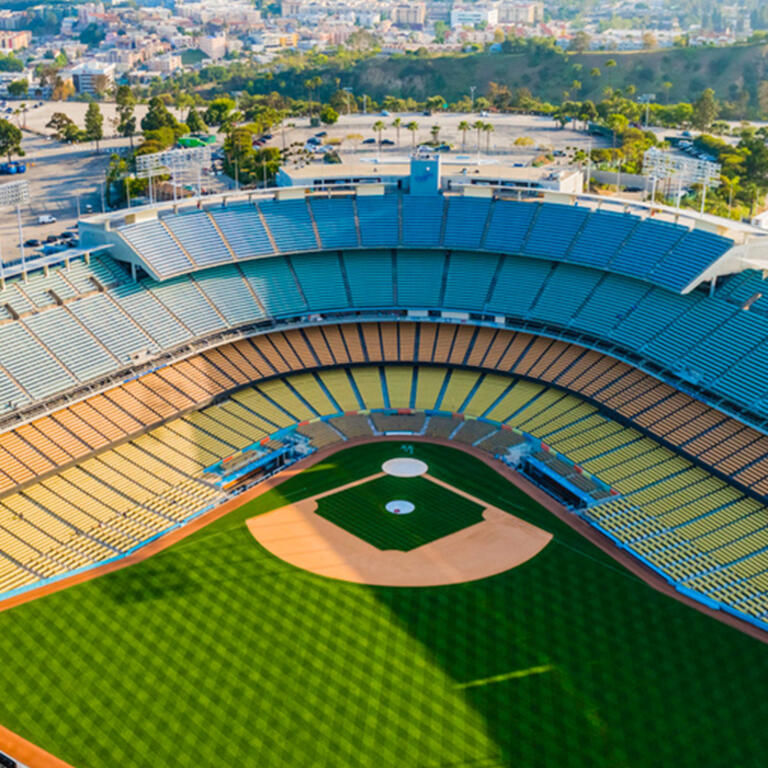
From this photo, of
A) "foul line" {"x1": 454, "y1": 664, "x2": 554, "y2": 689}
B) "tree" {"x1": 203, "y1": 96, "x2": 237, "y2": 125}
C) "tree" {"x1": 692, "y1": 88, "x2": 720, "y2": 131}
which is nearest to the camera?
"foul line" {"x1": 454, "y1": 664, "x2": 554, "y2": 689}

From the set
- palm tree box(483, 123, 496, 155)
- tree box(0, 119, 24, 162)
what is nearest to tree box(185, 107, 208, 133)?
tree box(0, 119, 24, 162)

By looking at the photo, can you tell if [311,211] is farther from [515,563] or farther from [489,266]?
[515,563]

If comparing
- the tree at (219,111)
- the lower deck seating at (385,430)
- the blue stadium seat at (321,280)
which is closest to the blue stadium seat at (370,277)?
the blue stadium seat at (321,280)

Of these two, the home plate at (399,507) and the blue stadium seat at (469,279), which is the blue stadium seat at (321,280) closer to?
the blue stadium seat at (469,279)

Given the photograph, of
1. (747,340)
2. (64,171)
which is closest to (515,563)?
(747,340)

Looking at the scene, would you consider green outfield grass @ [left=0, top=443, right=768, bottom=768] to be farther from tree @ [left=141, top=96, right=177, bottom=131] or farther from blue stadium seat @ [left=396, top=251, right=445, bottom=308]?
tree @ [left=141, top=96, right=177, bottom=131]

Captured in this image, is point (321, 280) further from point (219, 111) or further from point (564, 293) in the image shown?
point (219, 111)
